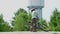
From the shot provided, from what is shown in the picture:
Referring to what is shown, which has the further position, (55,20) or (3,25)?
(55,20)

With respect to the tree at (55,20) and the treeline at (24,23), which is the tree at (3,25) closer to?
the treeline at (24,23)

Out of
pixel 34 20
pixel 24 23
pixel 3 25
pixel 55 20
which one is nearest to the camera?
pixel 34 20

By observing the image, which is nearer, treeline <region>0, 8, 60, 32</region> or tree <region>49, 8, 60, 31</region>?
treeline <region>0, 8, 60, 32</region>

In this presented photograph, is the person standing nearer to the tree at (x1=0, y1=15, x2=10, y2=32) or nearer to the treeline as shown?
the treeline

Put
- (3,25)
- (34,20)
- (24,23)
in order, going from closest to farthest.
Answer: (34,20) → (24,23) → (3,25)

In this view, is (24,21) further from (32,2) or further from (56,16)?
(32,2)

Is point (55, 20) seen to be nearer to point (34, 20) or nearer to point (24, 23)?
point (24, 23)

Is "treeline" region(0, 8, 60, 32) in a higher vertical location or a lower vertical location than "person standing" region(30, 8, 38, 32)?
lower

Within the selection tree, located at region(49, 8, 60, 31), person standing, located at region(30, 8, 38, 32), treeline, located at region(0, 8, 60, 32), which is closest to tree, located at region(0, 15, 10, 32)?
treeline, located at region(0, 8, 60, 32)

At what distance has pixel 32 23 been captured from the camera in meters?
11.0

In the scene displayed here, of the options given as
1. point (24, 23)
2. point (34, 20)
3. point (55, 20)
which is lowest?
point (24, 23)

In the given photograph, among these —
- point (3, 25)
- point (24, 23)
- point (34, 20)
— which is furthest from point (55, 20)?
point (34, 20)

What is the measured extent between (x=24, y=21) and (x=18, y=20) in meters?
0.83

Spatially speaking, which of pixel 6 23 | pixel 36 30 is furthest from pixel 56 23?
pixel 36 30
